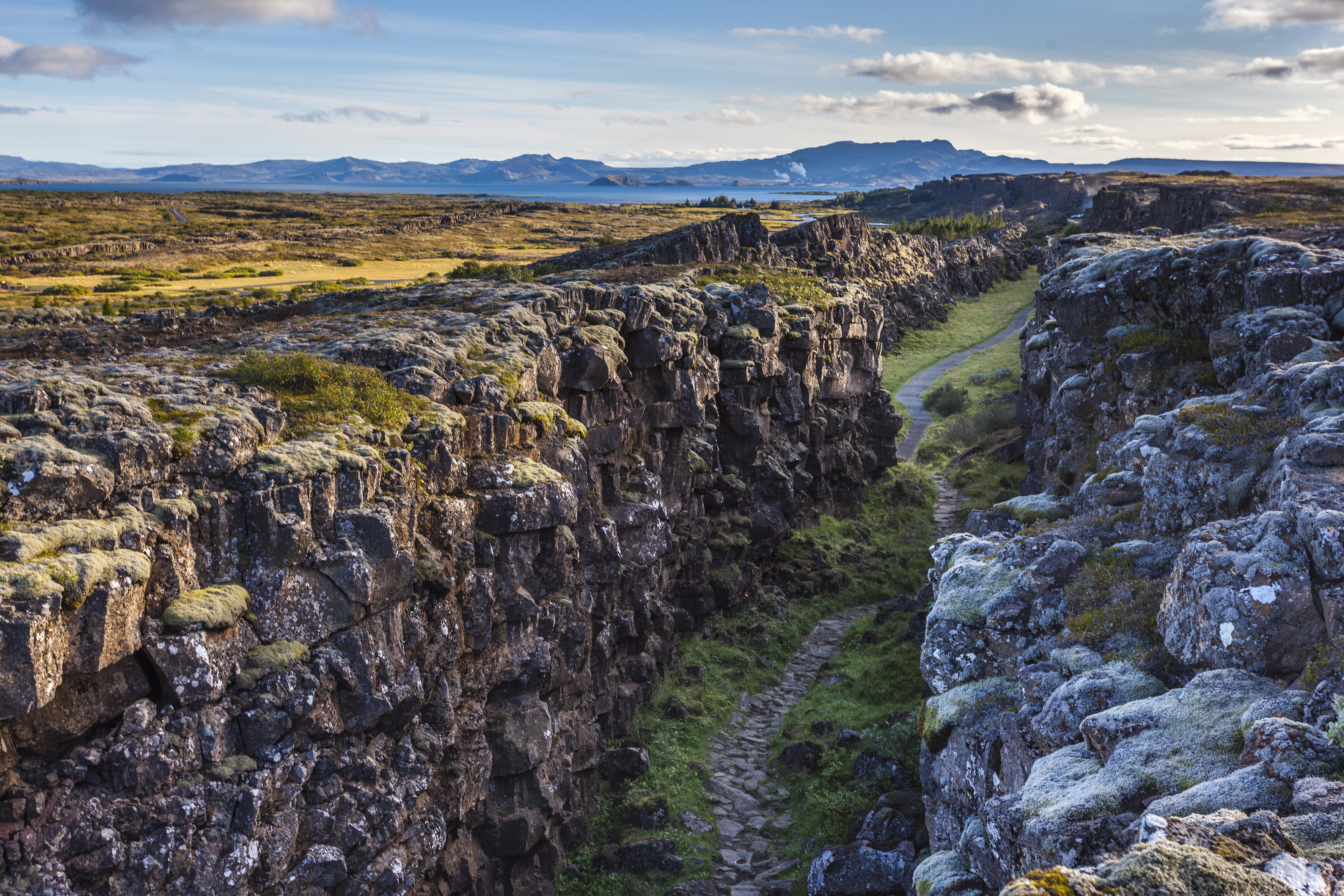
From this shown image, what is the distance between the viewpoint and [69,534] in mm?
16906

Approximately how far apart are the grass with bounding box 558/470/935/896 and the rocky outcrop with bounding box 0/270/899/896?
108 cm

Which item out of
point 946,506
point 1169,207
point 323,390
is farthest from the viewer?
point 1169,207

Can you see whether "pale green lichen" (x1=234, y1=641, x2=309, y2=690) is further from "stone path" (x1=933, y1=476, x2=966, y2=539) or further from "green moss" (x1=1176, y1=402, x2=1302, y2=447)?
"stone path" (x1=933, y1=476, x2=966, y2=539)

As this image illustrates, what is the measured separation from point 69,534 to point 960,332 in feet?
411

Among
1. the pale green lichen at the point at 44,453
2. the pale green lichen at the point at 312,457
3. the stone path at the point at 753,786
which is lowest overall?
the stone path at the point at 753,786

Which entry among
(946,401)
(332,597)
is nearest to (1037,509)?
(332,597)

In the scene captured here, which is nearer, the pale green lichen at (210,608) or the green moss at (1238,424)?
the pale green lichen at (210,608)

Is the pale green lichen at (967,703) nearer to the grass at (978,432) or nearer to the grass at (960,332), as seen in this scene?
the grass at (978,432)

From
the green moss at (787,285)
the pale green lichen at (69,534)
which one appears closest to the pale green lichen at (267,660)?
the pale green lichen at (69,534)

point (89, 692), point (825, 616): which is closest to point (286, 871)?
point (89, 692)

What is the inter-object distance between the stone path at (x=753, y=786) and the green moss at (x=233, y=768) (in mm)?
15291

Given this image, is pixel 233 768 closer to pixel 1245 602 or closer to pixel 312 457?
pixel 312 457

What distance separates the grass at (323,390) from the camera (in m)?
24.5

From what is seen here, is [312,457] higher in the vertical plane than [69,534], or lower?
higher
